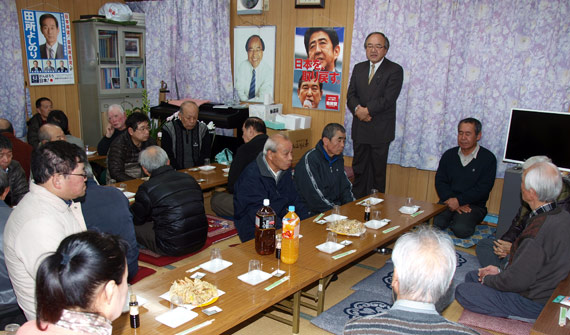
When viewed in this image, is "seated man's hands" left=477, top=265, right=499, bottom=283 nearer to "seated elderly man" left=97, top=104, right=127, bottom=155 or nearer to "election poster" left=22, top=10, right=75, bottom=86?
"seated elderly man" left=97, top=104, right=127, bottom=155

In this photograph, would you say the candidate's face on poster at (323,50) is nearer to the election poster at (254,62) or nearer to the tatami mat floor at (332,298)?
the election poster at (254,62)

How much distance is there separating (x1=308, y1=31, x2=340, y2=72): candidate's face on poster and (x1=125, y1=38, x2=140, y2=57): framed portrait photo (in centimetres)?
328

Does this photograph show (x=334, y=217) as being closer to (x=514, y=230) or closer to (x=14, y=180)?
(x=514, y=230)

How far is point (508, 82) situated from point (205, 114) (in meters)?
4.05

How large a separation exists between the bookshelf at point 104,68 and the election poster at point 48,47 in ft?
0.58

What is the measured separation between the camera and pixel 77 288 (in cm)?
137

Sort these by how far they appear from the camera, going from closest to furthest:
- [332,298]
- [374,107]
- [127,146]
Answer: [332,298] → [127,146] → [374,107]

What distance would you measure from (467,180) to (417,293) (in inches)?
160

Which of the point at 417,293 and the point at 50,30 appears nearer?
the point at 417,293

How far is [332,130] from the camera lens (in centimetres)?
429

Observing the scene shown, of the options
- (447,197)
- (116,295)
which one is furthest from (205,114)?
(116,295)

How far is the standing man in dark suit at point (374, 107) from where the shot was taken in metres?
5.51

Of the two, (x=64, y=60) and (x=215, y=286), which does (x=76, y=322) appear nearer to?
(x=215, y=286)

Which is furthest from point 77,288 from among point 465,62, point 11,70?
point 11,70
